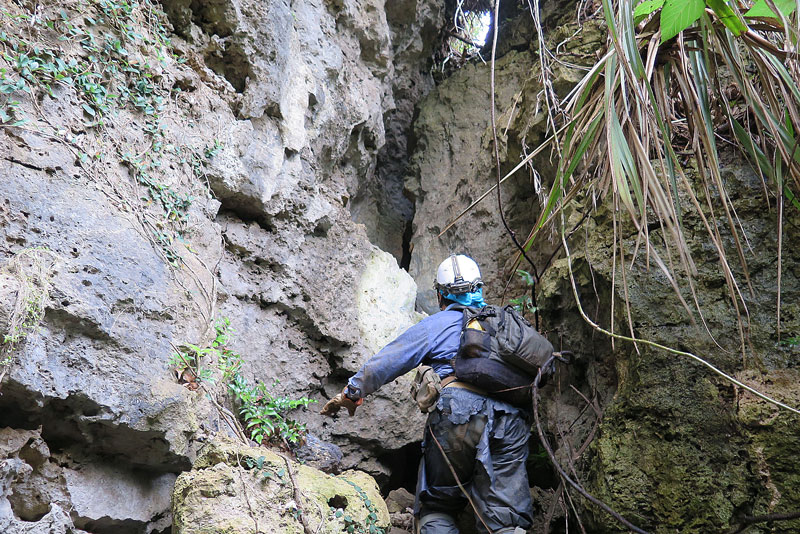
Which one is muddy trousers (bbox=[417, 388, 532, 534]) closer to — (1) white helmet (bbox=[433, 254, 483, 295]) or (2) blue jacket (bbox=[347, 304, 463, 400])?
(2) blue jacket (bbox=[347, 304, 463, 400])

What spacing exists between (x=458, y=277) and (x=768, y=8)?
2305 millimetres

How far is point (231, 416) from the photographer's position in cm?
307

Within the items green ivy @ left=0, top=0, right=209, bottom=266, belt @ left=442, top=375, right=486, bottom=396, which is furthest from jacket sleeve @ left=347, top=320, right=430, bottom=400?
green ivy @ left=0, top=0, right=209, bottom=266

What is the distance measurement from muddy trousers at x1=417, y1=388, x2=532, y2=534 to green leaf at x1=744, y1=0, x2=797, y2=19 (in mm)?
2326

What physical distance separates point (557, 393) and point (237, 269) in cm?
228

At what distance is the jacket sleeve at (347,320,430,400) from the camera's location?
3.52 meters

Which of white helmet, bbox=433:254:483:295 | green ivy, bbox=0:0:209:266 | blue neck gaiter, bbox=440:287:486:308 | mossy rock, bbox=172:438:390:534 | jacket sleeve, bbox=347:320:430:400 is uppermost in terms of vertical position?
green ivy, bbox=0:0:209:266

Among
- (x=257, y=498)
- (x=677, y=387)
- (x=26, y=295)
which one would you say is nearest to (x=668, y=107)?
(x=677, y=387)

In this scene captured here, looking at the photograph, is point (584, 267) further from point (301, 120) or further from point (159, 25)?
point (159, 25)

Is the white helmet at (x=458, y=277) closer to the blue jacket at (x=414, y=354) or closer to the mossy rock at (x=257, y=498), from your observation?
the blue jacket at (x=414, y=354)

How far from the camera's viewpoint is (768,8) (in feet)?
7.39

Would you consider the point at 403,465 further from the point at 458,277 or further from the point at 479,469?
the point at 458,277

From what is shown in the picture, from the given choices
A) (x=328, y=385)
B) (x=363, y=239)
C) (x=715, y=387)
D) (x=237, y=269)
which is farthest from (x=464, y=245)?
(x=715, y=387)

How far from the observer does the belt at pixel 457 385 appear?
3594 millimetres
